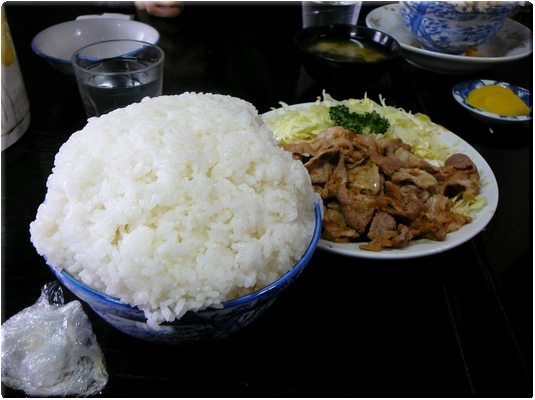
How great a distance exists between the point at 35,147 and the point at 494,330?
6.62ft

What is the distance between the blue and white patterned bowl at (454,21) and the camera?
2.44 m

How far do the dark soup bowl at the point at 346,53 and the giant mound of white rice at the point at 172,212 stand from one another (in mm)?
1286

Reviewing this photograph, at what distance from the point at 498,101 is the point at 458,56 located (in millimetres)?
424

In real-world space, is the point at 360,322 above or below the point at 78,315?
below

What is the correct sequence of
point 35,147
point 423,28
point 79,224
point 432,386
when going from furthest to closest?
point 423,28 → point 35,147 → point 432,386 → point 79,224

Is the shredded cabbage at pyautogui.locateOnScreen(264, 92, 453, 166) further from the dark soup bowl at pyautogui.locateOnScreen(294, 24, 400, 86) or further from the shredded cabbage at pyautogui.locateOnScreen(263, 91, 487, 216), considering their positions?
the dark soup bowl at pyautogui.locateOnScreen(294, 24, 400, 86)

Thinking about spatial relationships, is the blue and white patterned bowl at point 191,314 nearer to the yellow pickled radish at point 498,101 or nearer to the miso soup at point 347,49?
the miso soup at point 347,49

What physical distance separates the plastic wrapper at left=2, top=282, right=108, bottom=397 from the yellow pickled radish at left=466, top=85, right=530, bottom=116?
2.28 m

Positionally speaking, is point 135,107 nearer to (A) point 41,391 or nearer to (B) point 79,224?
(B) point 79,224

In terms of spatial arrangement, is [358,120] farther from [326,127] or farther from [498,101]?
[498,101]

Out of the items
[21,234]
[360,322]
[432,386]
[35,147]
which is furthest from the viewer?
[35,147]

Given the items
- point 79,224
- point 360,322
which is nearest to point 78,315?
point 79,224

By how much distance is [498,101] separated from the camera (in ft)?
7.54

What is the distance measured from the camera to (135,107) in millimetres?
1089
